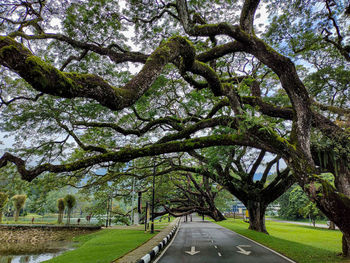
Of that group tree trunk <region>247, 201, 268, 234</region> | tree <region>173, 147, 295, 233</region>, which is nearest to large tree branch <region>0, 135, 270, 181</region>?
tree <region>173, 147, 295, 233</region>

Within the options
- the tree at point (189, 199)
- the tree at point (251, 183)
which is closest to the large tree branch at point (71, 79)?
the tree at point (251, 183)

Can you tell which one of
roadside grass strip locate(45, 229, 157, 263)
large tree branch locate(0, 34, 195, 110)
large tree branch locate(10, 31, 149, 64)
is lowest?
roadside grass strip locate(45, 229, 157, 263)

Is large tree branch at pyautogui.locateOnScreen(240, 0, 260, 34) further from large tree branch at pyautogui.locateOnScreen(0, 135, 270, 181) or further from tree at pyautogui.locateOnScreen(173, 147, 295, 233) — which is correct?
tree at pyautogui.locateOnScreen(173, 147, 295, 233)

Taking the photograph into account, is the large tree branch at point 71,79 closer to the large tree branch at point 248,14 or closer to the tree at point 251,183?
the large tree branch at point 248,14

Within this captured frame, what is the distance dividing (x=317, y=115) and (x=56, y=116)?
35.0ft

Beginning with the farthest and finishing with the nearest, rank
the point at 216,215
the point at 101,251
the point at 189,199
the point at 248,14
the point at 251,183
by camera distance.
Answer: the point at 216,215 → the point at 189,199 → the point at 251,183 → the point at 101,251 → the point at 248,14

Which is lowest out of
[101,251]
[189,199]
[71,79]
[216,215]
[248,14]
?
[216,215]

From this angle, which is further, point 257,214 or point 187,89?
point 257,214

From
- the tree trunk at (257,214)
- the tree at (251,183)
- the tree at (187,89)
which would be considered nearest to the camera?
the tree at (187,89)

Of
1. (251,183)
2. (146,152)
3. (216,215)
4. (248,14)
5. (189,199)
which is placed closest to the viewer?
(248,14)

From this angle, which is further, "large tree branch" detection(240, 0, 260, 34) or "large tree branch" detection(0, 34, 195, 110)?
"large tree branch" detection(240, 0, 260, 34)

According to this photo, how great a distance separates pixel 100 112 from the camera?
37.0ft

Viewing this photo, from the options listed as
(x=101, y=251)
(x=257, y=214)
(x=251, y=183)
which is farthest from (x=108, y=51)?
(x=257, y=214)

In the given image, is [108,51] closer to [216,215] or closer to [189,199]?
[189,199]
